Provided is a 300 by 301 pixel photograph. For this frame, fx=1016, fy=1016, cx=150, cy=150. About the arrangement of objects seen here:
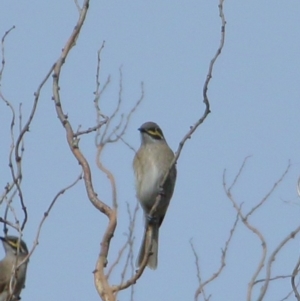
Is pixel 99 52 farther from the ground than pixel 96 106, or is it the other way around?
pixel 99 52

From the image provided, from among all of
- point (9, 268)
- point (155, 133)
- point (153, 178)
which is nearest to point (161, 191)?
point (153, 178)

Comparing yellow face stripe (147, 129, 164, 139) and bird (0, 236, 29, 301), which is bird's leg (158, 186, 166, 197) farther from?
bird (0, 236, 29, 301)

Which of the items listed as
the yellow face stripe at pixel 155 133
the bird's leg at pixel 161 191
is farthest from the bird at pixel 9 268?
the yellow face stripe at pixel 155 133

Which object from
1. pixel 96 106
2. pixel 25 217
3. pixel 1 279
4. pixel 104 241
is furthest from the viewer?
pixel 1 279

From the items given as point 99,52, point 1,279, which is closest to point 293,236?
point 99,52

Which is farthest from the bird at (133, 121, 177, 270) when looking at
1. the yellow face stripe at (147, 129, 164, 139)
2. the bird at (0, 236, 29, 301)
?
the bird at (0, 236, 29, 301)

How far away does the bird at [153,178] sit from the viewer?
9.39 m

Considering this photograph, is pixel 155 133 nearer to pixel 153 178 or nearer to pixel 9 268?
pixel 153 178

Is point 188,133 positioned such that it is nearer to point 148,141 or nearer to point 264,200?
point 264,200

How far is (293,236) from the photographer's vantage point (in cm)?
620

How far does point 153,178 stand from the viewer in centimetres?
943

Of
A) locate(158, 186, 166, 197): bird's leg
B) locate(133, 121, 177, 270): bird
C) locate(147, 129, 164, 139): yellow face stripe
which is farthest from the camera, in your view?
locate(147, 129, 164, 139): yellow face stripe

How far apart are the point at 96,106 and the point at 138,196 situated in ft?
10.1

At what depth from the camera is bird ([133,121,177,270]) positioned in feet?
30.8
